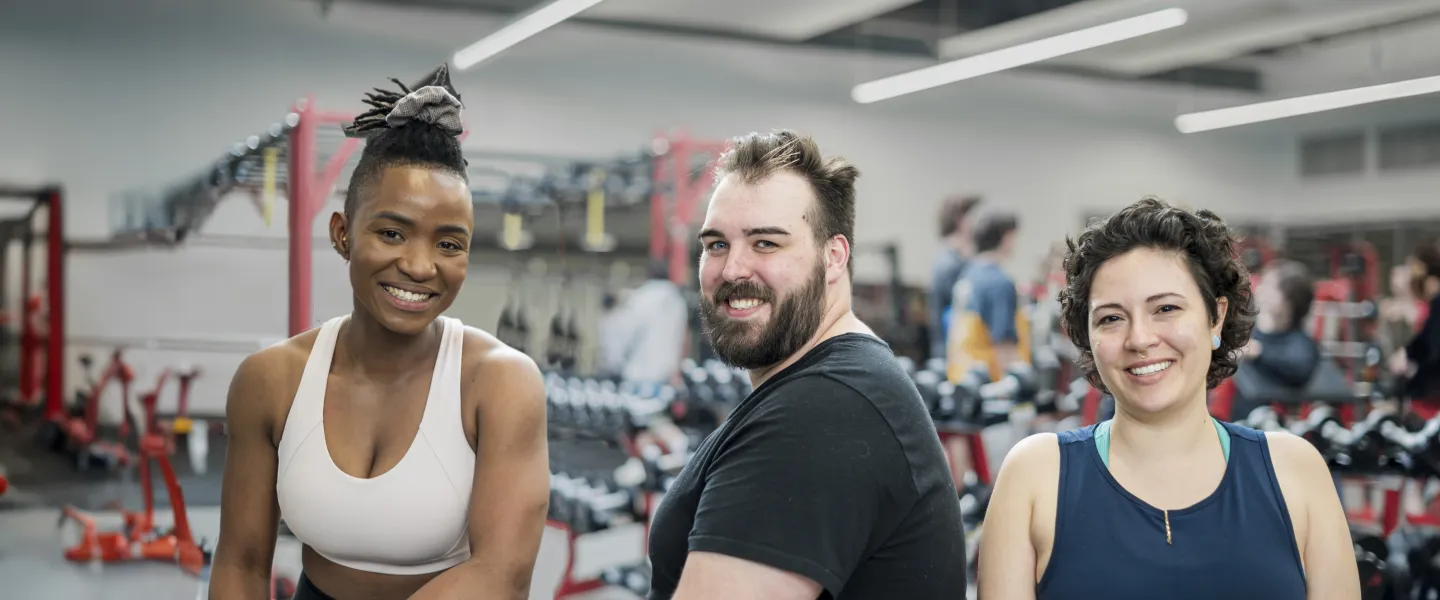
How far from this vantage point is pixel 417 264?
134 cm

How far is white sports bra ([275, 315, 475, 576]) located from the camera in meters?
1.34

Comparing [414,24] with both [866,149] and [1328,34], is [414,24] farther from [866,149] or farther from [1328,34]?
[1328,34]

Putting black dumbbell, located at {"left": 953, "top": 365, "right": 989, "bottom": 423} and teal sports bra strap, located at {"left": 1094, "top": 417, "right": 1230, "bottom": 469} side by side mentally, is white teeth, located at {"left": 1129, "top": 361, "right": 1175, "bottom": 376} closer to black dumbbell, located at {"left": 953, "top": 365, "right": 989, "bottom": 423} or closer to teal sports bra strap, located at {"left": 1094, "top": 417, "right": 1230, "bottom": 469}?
teal sports bra strap, located at {"left": 1094, "top": 417, "right": 1230, "bottom": 469}

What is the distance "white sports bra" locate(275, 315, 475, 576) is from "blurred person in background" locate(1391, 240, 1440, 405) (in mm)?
4527

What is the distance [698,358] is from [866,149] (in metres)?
2.83

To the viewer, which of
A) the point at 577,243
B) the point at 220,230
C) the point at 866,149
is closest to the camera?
the point at 220,230

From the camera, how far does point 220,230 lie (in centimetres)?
322

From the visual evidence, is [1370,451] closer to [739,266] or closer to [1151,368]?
[1151,368]

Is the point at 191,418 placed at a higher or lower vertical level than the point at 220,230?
lower

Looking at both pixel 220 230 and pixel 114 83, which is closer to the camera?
pixel 220 230

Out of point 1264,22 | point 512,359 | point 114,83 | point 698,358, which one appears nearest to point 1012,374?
point 698,358

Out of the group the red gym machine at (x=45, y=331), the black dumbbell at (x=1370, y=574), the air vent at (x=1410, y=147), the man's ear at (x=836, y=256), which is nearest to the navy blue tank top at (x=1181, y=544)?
the man's ear at (x=836, y=256)

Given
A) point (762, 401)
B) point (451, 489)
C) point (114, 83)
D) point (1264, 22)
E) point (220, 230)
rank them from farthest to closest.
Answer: point (1264, 22) < point (114, 83) < point (220, 230) < point (451, 489) < point (762, 401)

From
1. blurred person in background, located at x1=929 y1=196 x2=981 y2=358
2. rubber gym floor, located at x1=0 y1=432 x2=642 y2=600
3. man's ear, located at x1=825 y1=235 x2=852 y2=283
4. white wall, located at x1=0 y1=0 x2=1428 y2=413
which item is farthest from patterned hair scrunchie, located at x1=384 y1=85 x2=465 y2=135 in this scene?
blurred person in background, located at x1=929 y1=196 x2=981 y2=358
